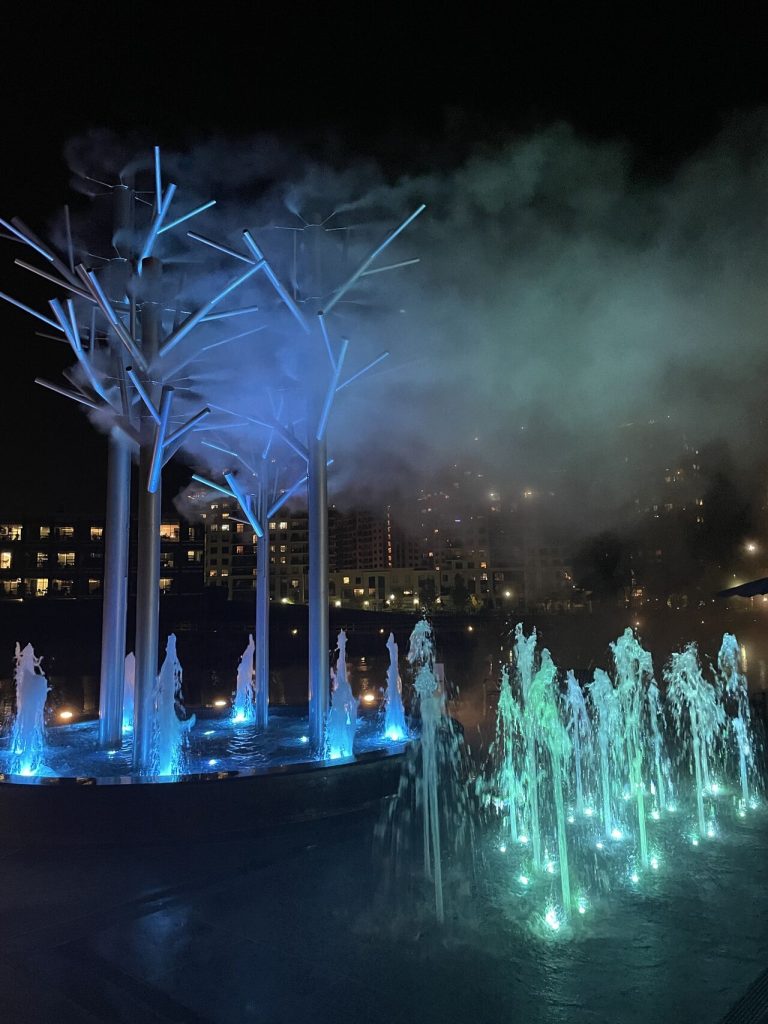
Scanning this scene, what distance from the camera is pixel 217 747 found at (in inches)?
357

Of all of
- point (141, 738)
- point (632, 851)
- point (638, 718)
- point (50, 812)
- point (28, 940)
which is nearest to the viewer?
point (28, 940)

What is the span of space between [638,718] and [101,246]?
37.4ft

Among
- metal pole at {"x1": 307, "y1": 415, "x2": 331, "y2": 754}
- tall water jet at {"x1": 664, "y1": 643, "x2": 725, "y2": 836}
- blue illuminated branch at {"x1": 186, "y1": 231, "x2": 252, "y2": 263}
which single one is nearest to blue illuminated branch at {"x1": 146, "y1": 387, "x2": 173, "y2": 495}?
blue illuminated branch at {"x1": 186, "y1": 231, "x2": 252, "y2": 263}

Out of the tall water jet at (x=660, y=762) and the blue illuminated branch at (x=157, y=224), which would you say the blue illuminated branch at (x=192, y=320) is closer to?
the blue illuminated branch at (x=157, y=224)

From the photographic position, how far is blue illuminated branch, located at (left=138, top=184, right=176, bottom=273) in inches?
310

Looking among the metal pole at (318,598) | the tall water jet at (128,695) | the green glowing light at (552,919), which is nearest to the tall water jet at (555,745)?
the green glowing light at (552,919)

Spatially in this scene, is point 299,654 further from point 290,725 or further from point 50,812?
point 50,812

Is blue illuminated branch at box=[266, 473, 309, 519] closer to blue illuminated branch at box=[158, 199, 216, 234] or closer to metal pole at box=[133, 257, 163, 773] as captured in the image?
metal pole at box=[133, 257, 163, 773]

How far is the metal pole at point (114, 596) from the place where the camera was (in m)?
9.50

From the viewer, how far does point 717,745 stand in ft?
32.6

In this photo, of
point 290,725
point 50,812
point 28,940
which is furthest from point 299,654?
point 28,940

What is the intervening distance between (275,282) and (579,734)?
8.01 meters

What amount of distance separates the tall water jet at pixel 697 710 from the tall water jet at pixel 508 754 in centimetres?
182


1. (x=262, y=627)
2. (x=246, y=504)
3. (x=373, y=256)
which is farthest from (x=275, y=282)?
(x=262, y=627)
